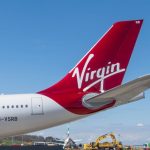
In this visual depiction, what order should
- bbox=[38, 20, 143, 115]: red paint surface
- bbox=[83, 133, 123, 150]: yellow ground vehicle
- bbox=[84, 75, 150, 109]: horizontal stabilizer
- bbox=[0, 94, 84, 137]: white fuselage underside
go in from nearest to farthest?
bbox=[84, 75, 150, 109]: horizontal stabilizer, bbox=[0, 94, 84, 137]: white fuselage underside, bbox=[38, 20, 143, 115]: red paint surface, bbox=[83, 133, 123, 150]: yellow ground vehicle

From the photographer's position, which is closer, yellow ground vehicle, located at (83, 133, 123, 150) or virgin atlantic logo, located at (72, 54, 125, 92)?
virgin atlantic logo, located at (72, 54, 125, 92)

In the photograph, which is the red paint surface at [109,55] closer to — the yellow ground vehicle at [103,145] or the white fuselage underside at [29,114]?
the white fuselage underside at [29,114]

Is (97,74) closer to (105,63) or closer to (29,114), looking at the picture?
(105,63)

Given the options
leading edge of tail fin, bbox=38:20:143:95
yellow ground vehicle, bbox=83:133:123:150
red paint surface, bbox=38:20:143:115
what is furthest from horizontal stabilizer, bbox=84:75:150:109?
yellow ground vehicle, bbox=83:133:123:150

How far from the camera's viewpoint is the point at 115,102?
758 inches

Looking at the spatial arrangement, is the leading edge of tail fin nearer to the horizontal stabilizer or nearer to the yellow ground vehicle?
the horizontal stabilizer

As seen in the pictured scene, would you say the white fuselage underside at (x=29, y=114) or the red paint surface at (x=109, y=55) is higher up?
the red paint surface at (x=109, y=55)

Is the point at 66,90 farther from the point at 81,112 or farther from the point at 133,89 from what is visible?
the point at 133,89

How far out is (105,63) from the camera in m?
21.0

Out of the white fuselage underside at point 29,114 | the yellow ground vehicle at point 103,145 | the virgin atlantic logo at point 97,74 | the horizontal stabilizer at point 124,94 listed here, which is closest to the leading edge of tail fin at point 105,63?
the virgin atlantic logo at point 97,74

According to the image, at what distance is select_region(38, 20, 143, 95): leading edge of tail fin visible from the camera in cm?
2083

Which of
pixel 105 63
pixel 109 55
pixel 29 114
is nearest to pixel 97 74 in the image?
pixel 105 63

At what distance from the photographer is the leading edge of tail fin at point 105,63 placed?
820 inches

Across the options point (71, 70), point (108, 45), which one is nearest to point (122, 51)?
point (108, 45)
